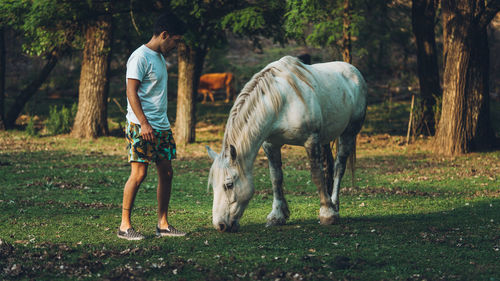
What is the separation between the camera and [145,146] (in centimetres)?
616

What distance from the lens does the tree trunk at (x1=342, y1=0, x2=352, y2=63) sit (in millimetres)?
14895

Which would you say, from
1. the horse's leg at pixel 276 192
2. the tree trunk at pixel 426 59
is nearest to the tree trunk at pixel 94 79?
the tree trunk at pixel 426 59

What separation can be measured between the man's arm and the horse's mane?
32.7 inches

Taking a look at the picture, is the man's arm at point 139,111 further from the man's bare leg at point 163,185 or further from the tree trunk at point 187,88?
the tree trunk at point 187,88

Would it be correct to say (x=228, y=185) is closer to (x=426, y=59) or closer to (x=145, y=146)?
(x=145, y=146)

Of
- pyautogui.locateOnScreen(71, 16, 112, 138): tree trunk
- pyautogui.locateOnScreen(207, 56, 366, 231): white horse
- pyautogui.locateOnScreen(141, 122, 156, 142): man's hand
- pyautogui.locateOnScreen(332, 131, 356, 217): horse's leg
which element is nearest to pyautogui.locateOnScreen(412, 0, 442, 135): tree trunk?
pyautogui.locateOnScreen(71, 16, 112, 138): tree trunk

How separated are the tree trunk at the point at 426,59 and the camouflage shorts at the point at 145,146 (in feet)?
41.9

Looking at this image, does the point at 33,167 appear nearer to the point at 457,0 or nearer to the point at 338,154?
the point at 338,154

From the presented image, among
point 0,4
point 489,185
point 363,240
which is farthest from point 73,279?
point 0,4

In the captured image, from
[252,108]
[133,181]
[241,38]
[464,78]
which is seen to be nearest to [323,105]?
[252,108]

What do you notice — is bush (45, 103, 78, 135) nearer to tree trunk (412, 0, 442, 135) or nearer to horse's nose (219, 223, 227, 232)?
tree trunk (412, 0, 442, 135)

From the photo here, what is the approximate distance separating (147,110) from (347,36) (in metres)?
10.1

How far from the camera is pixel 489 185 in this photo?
35.2ft

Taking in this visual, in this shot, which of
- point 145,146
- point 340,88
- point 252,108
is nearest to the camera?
point 145,146
